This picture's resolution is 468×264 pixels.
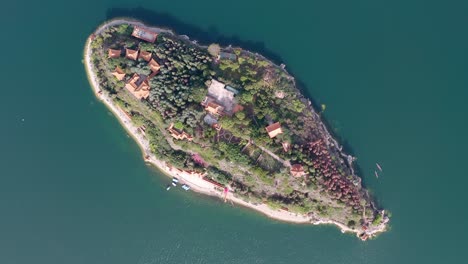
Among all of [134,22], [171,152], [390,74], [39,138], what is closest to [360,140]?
[390,74]

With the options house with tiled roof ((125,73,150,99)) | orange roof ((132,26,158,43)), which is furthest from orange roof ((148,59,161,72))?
orange roof ((132,26,158,43))

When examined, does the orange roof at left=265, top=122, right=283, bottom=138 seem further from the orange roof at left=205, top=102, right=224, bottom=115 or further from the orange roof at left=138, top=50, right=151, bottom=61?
the orange roof at left=138, top=50, right=151, bottom=61

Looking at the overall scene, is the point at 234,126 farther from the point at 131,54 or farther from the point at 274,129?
the point at 131,54

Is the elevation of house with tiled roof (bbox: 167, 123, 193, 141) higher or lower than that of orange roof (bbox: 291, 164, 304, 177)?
lower

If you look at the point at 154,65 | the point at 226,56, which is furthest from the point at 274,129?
the point at 154,65

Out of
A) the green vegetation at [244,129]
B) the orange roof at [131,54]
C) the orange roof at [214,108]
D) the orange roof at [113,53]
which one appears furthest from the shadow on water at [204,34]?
the orange roof at [214,108]

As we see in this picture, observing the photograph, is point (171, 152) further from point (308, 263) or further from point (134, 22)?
point (308, 263)
